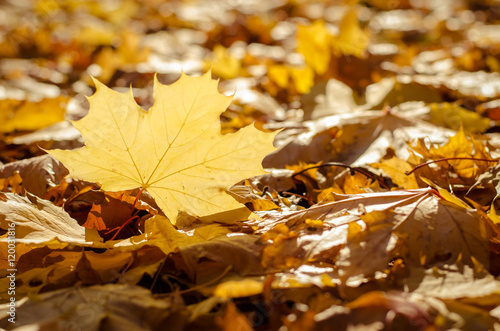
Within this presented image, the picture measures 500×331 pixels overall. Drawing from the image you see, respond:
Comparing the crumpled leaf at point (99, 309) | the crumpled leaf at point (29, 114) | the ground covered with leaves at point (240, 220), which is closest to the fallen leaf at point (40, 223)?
the ground covered with leaves at point (240, 220)

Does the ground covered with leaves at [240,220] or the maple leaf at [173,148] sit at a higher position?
the maple leaf at [173,148]

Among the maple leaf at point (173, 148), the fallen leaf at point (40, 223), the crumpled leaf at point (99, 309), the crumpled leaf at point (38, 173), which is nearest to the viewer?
the crumpled leaf at point (99, 309)

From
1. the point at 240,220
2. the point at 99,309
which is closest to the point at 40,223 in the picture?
the point at 99,309

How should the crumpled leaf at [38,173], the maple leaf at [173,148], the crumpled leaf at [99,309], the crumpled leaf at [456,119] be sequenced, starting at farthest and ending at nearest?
the crumpled leaf at [456,119]
the crumpled leaf at [38,173]
the maple leaf at [173,148]
the crumpled leaf at [99,309]

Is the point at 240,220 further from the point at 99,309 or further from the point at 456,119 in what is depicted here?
the point at 456,119

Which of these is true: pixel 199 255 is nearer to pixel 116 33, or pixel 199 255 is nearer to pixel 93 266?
pixel 93 266

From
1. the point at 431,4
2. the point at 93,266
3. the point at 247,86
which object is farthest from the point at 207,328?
the point at 431,4

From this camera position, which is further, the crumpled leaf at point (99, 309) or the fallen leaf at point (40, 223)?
the fallen leaf at point (40, 223)

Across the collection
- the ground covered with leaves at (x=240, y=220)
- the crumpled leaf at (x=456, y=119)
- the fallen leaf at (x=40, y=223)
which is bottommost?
the crumpled leaf at (x=456, y=119)

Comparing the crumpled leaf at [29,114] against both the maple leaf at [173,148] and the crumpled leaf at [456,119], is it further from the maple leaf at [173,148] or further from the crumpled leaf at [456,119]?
the crumpled leaf at [456,119]
